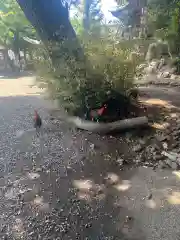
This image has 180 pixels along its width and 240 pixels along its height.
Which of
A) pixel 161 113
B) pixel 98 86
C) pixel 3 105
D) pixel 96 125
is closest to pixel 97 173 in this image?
pixel 96 125

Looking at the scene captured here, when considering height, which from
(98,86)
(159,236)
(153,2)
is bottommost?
(159,236)

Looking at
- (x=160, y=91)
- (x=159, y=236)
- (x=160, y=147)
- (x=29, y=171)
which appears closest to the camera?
(x=159, y=236)

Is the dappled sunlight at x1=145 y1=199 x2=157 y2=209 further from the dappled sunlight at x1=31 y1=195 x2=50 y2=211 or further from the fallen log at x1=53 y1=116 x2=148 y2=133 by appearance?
the fallen log at x1=53 y1=116 x2=148 y2=133

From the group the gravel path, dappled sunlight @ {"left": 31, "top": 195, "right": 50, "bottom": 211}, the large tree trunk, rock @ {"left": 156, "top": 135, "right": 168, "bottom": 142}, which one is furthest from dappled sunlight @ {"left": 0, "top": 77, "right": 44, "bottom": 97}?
dappled sunlight @ {"left": 31, "top": 195, "right": 50, "bottom": 211}

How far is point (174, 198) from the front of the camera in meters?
4.05

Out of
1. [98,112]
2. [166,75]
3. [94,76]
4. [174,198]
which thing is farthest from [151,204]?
[166,75]

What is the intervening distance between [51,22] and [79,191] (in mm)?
3966

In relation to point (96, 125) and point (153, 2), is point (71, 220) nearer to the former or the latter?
point (96, 125)

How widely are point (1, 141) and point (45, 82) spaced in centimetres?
163

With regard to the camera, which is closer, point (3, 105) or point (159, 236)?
point (159, 236)

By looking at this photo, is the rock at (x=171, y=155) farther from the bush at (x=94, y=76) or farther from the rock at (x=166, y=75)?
the rock at (x=166, y=75)

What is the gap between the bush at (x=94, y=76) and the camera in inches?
233

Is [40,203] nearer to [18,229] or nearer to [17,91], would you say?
[18,229]

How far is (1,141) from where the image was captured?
19.3 ft
